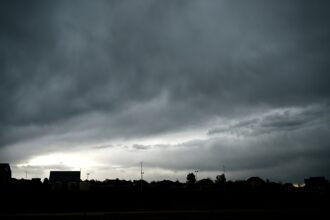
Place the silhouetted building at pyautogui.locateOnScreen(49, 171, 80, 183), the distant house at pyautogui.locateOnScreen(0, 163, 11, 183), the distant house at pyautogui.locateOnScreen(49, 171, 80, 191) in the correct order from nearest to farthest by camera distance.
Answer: the distant house at pyautogui.locateOnScreen(49, 171, 80, 191) → the distant house at pyautogui.locateOnScreen(0, 163, 11, 183) → the silhouetted building at pyautogui.locateOnScreen(49, 171, 80, 183)

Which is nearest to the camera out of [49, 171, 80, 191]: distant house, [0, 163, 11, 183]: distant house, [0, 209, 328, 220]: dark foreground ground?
[0, 209, 328, 220]: dark foreground ground

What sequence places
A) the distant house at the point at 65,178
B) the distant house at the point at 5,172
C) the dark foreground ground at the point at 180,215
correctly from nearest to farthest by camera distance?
the dark foreground ground at the point at 180,215
the distant house at the point at 65,178
the distant house at the point at 5,172

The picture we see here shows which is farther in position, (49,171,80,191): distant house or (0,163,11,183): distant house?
(0,163,11,183): distant house

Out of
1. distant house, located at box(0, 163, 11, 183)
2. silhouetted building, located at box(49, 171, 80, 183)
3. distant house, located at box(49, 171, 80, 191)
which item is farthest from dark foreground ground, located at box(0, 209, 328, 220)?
distant house, located at box(0, 163, 11, 183)

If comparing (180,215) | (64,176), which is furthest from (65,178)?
(180,215)

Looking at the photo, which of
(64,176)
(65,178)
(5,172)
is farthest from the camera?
(5,172)

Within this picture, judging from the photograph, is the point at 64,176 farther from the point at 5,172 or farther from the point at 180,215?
the point at 180,215

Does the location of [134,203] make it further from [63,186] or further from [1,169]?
[1,169]

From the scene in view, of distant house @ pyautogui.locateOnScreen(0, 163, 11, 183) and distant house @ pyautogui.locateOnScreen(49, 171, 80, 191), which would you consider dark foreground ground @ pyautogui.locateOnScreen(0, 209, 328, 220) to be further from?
distant house @ pyautogui.locateOnScreen(0, 163, 11, 183)

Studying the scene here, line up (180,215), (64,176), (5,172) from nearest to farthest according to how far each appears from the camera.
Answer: (180,215) < (64,176) < (5,172)

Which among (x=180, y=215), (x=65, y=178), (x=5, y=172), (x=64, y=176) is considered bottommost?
(x=180, y=215)

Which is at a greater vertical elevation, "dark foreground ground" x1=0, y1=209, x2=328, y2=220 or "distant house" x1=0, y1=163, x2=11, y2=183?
"distant house" x1=0, y1=163, x2=11, y2=183

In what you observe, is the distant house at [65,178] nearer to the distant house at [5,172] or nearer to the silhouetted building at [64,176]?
the silhouetted building at [64,176]

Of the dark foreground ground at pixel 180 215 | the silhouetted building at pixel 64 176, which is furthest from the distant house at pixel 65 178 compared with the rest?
the dark foreground ground at pixel 180 215
